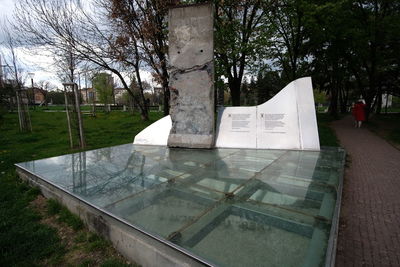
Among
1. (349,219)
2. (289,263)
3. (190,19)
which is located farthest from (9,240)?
(190,19)

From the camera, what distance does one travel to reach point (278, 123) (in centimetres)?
675

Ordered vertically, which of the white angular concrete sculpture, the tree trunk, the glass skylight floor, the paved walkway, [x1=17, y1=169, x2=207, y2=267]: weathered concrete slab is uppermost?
the tree trunk

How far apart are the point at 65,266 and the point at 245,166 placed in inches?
137

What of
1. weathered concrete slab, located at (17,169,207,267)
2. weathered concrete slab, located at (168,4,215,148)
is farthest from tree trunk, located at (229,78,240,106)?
weathered concrete slab, located at (17,169,207,267)

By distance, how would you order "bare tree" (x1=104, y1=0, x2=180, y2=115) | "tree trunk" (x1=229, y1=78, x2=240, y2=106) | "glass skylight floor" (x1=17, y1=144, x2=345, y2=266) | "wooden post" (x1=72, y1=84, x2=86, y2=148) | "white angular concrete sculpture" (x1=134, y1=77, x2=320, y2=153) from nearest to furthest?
"glass skylight floor" (x1=17, y1=144, x2=345, y2=266) → "white angular concrete sculpture" (x1=134, y1=77, x2=320, y2=153) → "wooden post" (x1=72, y1=84, x2=86, y2=148) → "bare tree" (x1=104, y1=0, x2=180, y2=115) → "tree trunk" (x1=229, y1=78, x2=240, y2=106)

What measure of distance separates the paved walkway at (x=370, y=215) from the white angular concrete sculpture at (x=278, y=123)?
59.1 inches

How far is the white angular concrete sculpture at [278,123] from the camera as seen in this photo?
6408mm

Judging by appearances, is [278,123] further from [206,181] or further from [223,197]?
[223,197]

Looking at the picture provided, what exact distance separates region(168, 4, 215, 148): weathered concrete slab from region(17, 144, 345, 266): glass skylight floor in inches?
56.9

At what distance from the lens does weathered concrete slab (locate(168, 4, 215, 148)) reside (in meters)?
7.07

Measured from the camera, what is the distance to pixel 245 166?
15.9 feet

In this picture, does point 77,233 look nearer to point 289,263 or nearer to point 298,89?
point 289,263

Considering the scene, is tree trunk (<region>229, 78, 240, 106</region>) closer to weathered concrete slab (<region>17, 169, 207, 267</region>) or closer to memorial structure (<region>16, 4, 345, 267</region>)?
memorial structure (<region>16, 4, 345, 267</region>)

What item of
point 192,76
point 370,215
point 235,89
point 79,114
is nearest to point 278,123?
point 192,76
